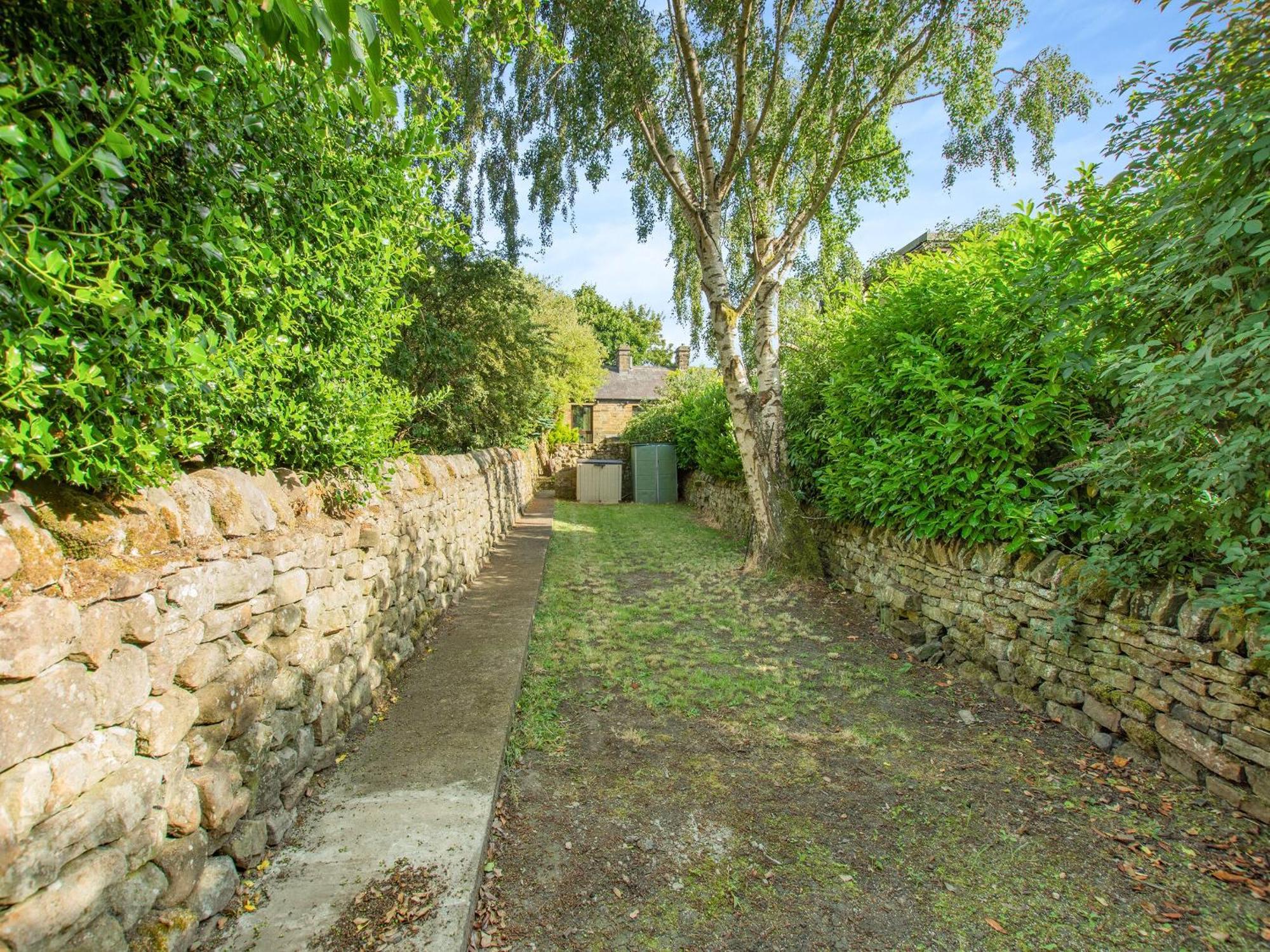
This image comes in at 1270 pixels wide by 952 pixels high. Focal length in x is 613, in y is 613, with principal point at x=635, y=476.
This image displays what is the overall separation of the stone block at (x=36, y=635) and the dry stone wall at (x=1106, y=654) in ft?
13.8

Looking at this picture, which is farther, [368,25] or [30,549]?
[30,549]

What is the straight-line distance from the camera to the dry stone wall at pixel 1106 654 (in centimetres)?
285

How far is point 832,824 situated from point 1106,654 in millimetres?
1958

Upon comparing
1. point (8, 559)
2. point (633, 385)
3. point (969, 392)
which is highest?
point (633, 385)

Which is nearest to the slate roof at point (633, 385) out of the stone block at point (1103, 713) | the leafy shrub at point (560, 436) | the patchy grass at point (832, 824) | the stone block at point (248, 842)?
the leafy shrub at point (560, 436)

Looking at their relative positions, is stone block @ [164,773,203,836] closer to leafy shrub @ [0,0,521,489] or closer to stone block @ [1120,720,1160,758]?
leafy shrub @ [0,0,521,489]

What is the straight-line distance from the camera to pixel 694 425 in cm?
1516

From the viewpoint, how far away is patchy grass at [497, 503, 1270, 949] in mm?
2332

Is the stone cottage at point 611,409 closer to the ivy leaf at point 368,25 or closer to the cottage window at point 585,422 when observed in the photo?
the cottage window at point 585,422

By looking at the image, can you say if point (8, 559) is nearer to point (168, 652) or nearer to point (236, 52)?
point (168, 652)

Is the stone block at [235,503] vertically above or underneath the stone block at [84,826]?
above

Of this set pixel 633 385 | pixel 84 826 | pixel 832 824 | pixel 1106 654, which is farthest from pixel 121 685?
pixel 633 385

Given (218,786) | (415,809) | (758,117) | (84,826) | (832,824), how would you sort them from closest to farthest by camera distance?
1. (84,826)
2. (218,786)
3. (415,809)
4. (832,824)
5. (758,117)

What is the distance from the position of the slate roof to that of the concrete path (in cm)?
2588
